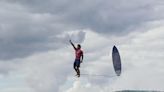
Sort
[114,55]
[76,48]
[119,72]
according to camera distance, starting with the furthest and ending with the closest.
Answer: [114,55]
[119,72]
[76,48]

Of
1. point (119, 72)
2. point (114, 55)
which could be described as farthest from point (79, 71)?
point (114, 55)

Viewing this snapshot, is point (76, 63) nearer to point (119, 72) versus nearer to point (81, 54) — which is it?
point (81, 54)

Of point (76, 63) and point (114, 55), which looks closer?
point (76, 63)

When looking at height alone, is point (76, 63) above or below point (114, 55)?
below

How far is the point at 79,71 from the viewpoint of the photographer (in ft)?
308

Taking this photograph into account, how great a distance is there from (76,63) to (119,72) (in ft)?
153

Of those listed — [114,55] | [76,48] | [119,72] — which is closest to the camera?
[76,48]

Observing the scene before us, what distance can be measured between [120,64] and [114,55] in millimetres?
8740

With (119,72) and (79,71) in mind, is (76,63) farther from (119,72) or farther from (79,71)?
(119,72)

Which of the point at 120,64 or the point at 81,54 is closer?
the point at 81,54

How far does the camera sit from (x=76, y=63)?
93.4 m

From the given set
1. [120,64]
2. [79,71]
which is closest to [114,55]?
[120,64]

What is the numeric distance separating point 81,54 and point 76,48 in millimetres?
1618

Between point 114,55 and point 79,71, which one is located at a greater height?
point 114,55
